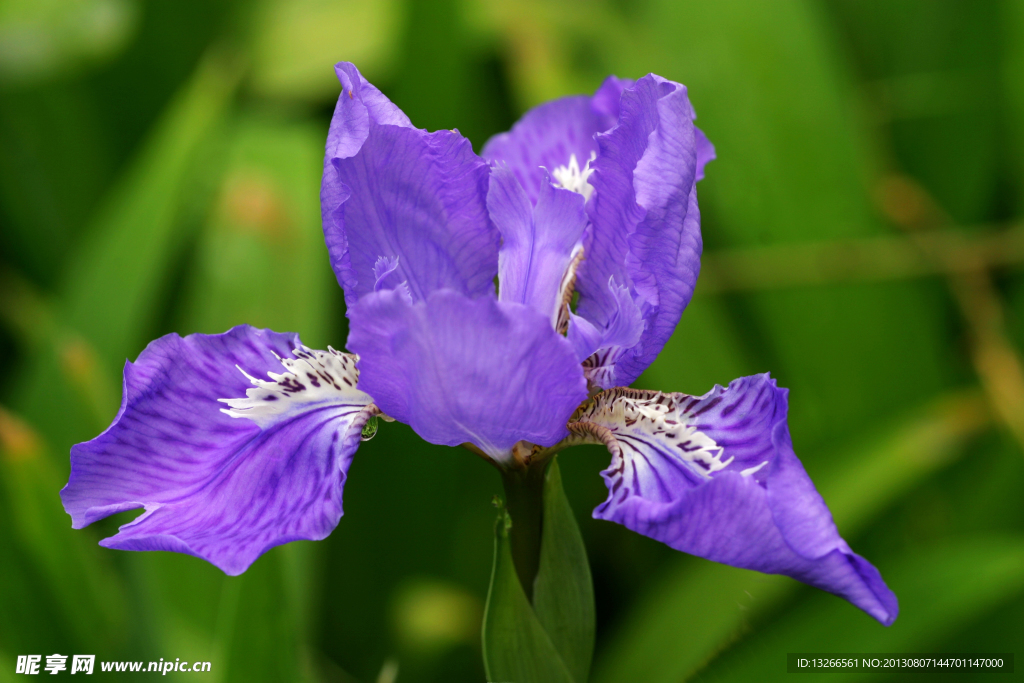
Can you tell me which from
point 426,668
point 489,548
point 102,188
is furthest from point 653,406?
point 102,188

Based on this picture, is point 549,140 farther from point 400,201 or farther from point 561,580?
point 561,580

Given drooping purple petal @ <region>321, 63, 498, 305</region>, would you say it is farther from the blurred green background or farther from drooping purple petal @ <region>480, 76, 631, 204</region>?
the blurred green background

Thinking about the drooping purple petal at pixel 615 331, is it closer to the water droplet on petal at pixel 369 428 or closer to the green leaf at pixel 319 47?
the water droplet on petal at pixel 369 428

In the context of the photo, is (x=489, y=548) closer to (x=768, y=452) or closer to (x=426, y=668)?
(x=426, y=668)

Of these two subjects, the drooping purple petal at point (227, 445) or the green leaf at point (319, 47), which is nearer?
the drooping purple petal at point (227, 445)

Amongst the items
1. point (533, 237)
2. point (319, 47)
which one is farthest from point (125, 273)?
point (533, 237)

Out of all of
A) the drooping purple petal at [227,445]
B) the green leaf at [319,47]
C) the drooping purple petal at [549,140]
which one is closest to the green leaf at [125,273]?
the green leaf at [319,47]
